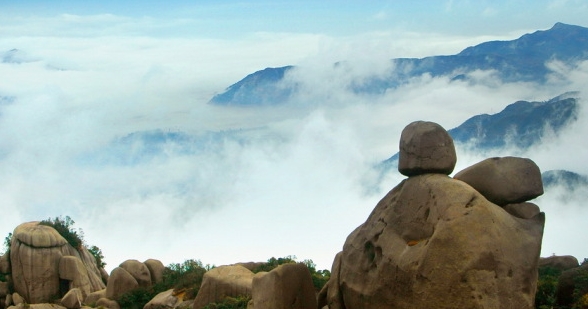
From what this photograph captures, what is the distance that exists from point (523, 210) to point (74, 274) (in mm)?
30585

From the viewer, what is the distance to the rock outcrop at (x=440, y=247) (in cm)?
1986

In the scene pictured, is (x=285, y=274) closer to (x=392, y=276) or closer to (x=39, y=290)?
(x=392, y=276)

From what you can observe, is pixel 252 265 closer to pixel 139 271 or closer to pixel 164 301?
pixel 164 301

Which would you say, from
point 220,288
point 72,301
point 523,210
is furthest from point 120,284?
point 523,210

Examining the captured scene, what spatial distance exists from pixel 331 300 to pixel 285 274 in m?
1.78

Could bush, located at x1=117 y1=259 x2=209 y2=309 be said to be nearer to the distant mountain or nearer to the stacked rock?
the stacked rock

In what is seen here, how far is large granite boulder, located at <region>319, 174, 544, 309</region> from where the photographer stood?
19.8 meters

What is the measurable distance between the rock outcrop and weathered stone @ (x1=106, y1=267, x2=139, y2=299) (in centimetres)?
2070

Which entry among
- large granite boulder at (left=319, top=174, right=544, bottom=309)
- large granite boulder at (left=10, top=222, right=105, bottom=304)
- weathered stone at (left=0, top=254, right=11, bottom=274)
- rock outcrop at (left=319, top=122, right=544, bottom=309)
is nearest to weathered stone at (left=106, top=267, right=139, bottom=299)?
large granite boulder at (left=10, top=222, right=105, bottom=304)

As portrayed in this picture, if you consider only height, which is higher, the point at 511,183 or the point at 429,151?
the point at 429,151

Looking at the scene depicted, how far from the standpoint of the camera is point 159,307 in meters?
36.5

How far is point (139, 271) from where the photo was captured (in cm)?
4300

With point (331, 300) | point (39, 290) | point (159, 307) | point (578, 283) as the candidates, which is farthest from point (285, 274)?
point (39, 290)

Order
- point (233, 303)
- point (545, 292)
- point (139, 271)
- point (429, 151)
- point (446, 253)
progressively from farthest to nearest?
point (139, 271) → point (233, 303) → point (545, 292) → point (429, 151) → point (446, 253)
